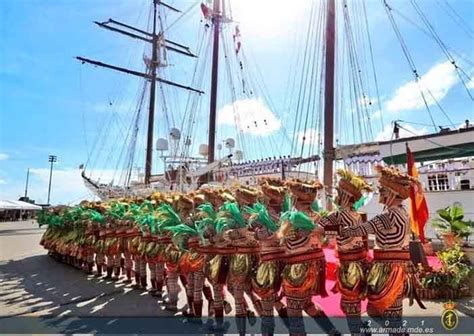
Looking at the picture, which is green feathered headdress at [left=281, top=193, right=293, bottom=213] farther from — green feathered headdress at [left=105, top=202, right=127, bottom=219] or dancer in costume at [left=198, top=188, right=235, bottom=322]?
green feathered headdress at [left=105, top=202, right=127, bottom=219]

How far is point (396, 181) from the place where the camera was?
2840 millimetres

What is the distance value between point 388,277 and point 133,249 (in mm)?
4430

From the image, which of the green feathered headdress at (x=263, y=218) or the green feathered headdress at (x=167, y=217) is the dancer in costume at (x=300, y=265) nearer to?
the green feathered headdress at (x=263, y=218)

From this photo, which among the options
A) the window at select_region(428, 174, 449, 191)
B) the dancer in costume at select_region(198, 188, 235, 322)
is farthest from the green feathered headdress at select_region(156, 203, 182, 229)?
the window at select_region(428, 174, 449, 191)

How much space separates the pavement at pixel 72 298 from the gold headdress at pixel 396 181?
2.39 meters

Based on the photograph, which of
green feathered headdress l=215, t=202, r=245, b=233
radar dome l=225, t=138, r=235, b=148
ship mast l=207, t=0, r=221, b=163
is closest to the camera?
green feathered headdress l=215, t=202, r=245, b=233

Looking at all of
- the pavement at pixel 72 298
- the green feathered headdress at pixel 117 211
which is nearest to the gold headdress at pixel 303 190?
the pavement at pixel 72 298

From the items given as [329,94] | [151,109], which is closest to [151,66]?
[151,109]

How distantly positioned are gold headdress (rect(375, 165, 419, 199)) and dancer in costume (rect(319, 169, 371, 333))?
0.80 feet

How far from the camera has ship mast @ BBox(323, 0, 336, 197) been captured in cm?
1031

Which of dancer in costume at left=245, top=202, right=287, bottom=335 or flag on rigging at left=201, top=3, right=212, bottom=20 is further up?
flag on rigging at left=201, top=3, right=212, bottom=20

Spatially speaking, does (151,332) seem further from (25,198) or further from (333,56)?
(25,198)

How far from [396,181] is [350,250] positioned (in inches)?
26.9

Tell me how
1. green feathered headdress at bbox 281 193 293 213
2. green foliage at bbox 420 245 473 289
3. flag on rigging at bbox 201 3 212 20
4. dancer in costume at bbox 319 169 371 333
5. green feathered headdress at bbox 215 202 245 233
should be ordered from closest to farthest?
dancer in costume at bbox 319 169 371 333
green feathered headdress at bbox 281 193 293 213
green feathered headdress at bbox 215 202 245 233
green foliage at bbox 420 245 473 289
flag on rigging at bbox 201 3 212 20
